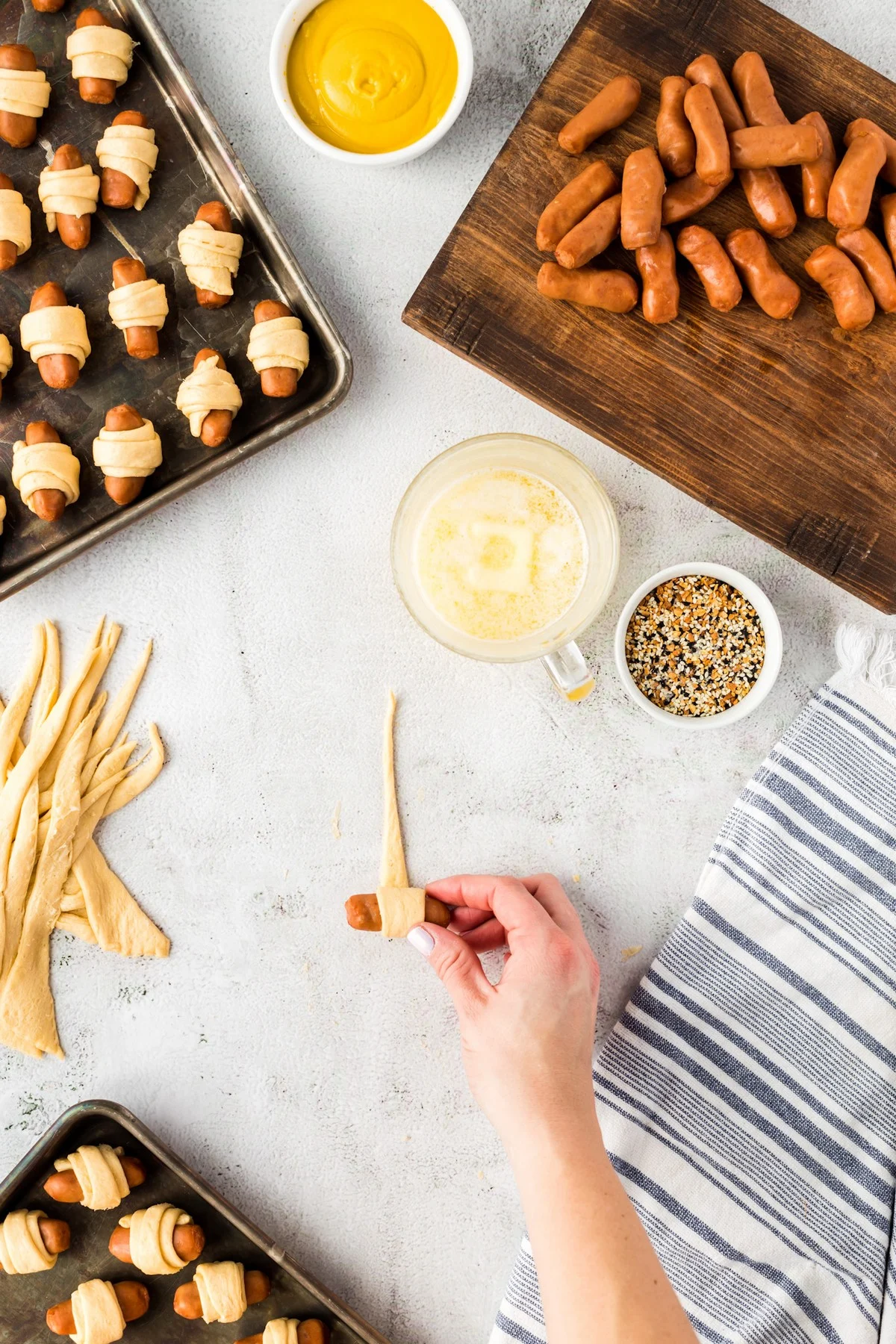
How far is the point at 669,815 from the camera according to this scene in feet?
6.41

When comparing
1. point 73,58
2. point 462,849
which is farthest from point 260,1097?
Answer: point 73,58

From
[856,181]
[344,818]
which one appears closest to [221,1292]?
[344,818]

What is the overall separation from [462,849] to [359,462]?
789 mm

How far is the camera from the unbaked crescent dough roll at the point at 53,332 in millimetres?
1808

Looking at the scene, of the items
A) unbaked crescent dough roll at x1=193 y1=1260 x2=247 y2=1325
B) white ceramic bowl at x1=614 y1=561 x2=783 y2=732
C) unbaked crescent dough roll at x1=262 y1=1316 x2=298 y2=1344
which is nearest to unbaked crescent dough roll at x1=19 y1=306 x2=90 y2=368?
white ceramic bowl at x1=614 y1=561 x2=783 y2=732

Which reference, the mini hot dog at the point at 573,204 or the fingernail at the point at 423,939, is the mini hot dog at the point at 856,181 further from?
the fingernail at the point at 423,939

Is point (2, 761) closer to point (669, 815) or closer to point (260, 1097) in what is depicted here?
point (260, 1097)

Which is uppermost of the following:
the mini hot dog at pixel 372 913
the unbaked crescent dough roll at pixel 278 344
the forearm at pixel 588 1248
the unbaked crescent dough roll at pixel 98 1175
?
the unbaked crescent dough roll at pixel 278 344

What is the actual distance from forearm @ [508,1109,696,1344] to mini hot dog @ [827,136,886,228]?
1548 millimetres

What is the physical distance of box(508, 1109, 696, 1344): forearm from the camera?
4.87ft

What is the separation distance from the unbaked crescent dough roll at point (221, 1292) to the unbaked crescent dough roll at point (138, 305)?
1767 mm

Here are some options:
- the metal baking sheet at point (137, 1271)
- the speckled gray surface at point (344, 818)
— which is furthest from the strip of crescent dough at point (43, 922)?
the metal baking sheet at point (137, 1271)

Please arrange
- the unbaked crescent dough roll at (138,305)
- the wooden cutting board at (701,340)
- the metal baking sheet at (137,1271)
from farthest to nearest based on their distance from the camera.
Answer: the metal baking sheet at (137,1271) → the unbaked crescent dough roll at (138,305) → the wooden cutting board at (701,340)

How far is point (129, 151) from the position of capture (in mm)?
1806
